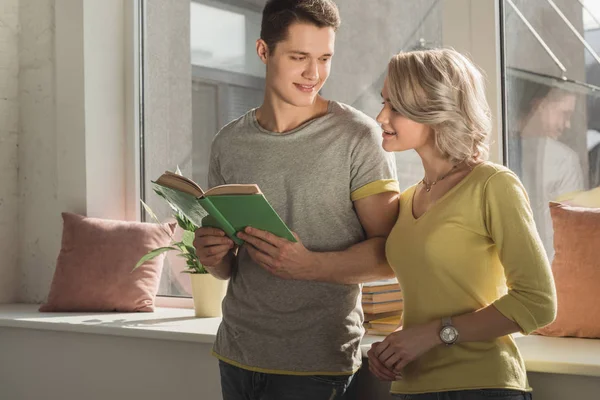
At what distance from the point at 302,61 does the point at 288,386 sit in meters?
0.75

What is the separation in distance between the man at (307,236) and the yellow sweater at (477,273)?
0.19 meters

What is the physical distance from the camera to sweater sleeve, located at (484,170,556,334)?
1.51m

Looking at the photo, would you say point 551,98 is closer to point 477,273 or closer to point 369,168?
point 369,168

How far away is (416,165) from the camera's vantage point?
8.77ft

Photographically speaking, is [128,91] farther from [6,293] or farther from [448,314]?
[448,314]

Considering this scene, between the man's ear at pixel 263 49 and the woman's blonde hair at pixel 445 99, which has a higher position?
the man's ear at pixel 263 49

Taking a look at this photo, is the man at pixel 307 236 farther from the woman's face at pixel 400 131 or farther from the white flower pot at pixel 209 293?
the white flower pot at pixel 209 293

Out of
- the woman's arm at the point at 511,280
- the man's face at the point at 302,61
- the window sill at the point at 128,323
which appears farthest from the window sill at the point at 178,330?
the man's face at the point at 302,61

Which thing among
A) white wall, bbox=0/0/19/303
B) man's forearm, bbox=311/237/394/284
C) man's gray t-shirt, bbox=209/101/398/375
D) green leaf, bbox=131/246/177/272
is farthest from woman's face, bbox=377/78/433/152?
white wall, bbox=0/0/19/303

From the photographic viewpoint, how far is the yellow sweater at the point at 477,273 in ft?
4.98

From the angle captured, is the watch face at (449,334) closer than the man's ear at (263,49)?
Yes

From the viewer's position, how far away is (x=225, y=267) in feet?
6.57

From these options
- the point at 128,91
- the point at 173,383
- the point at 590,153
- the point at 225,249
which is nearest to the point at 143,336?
the point at 173,383

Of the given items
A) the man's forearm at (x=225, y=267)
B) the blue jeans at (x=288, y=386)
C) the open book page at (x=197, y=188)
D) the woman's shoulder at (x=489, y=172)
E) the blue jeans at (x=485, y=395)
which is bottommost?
the blue jeans at (x=288, y=386)
